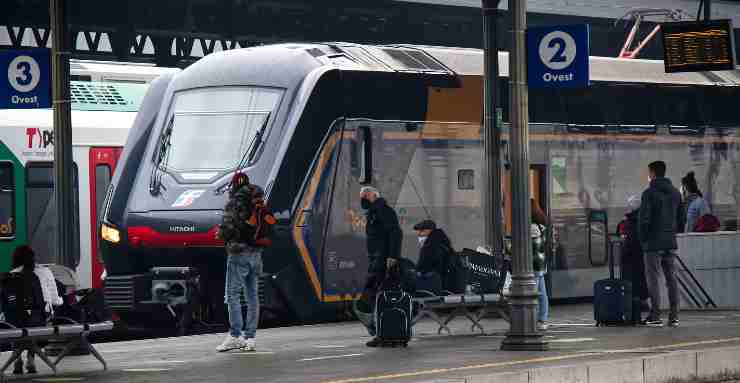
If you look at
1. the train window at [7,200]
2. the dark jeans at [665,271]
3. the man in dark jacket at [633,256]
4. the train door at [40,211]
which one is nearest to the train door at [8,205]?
the train window at [7,200]

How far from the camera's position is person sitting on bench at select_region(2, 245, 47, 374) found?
15031 millimetres

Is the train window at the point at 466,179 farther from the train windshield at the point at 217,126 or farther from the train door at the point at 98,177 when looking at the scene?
the train door at the point at 98,177

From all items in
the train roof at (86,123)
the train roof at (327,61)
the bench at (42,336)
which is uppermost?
the train roof at (327,61)

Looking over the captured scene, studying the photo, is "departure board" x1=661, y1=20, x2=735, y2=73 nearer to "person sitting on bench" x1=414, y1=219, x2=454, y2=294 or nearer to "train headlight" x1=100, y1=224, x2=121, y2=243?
"person sitting on bench" x1=414, y1=219, x2=454, y2=294

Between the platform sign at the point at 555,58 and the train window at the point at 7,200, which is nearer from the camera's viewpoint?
the platform sign at the point at 555,58

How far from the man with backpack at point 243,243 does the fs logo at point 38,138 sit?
7.73m

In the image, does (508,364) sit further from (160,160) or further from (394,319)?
(160,160)

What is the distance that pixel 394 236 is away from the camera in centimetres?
1802

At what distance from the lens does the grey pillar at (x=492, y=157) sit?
22.0m

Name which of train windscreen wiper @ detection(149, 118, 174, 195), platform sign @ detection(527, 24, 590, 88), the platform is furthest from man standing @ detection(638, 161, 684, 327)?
train windscreen wiper @ detection(149, 118, 174, 195)

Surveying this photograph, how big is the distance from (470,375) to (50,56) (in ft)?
20.7

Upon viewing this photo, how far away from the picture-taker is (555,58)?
16281 mm

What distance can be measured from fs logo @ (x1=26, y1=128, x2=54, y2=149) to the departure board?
26.3ft

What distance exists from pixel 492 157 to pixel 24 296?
8.29m
